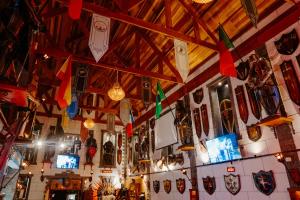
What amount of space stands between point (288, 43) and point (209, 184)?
4.57 metres

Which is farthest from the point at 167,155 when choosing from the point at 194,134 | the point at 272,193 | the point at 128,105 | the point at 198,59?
the point at 272,193

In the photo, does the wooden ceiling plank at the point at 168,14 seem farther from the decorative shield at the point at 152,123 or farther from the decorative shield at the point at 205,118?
the decorative shield at the point at 152,123

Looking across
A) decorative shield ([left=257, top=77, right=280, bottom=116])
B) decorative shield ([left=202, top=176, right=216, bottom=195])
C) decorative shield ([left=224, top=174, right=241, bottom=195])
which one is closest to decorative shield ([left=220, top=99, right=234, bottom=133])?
decorative shield ([left=224, top=174, right=241, bottom=195])

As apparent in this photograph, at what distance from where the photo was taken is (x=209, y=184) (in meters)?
6.95

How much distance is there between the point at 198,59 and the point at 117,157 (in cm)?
869

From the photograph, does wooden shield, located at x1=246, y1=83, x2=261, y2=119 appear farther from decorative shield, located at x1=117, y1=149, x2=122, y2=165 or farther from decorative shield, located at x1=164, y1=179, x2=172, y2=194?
decorative shield, located at x1=117, y1=149, x2=122, y2=165

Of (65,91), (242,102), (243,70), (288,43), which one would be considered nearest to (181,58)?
(243,70)

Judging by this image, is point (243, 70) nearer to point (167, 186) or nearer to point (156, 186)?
point (167, 186)

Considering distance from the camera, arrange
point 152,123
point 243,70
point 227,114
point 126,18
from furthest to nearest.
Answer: point 152,123
point 227,114
point 243,70
point 126,18

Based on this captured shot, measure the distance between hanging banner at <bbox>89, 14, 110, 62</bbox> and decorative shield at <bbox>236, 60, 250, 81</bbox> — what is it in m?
3.93

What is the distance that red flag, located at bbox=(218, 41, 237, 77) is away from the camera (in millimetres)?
5520

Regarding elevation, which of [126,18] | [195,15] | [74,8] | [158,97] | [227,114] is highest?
[195,15]

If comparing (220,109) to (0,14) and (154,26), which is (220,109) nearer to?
(154,26)

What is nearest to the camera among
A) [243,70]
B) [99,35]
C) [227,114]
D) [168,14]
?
[99,35]
